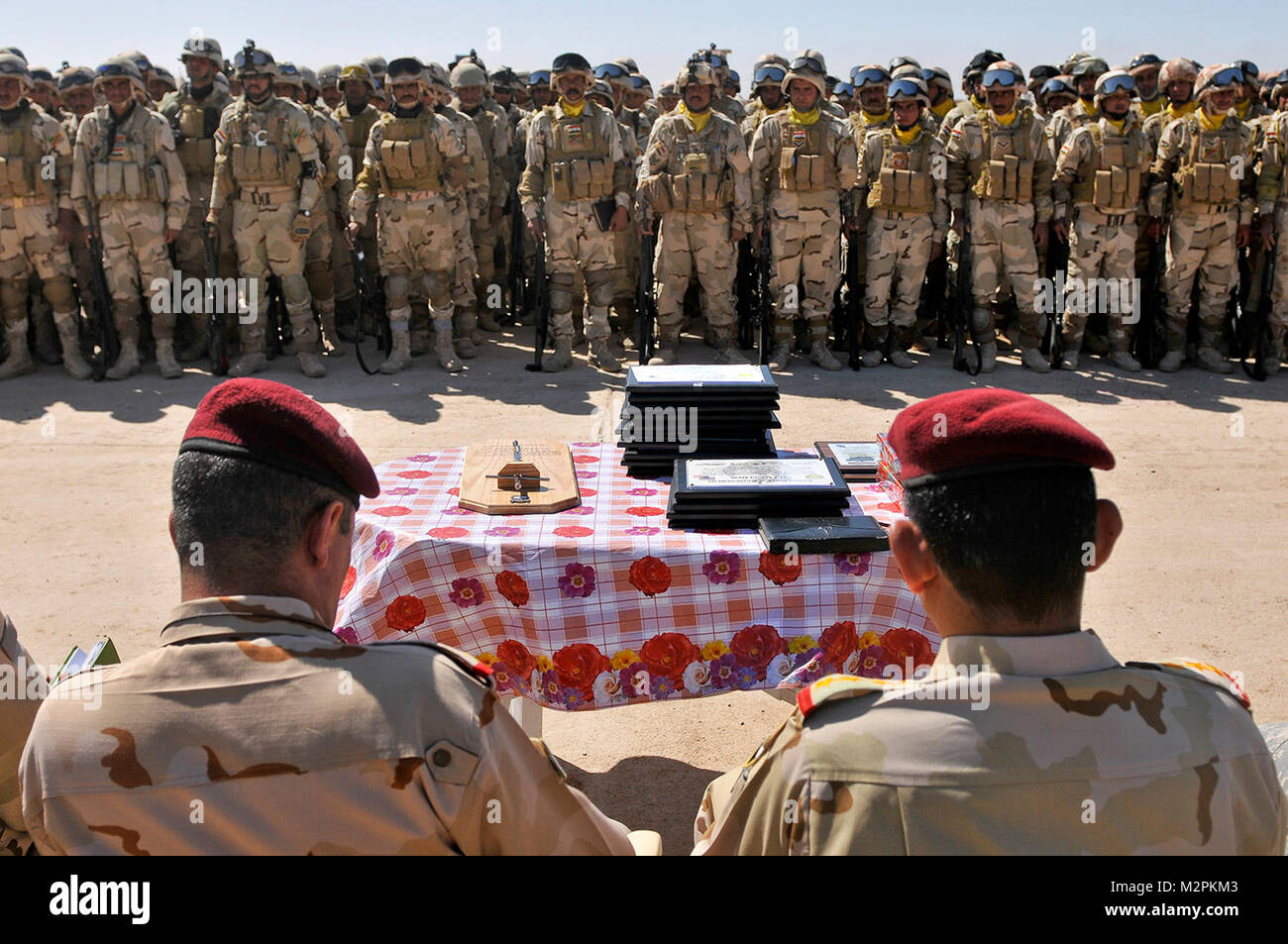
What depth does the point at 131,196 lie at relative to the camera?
851 centimetres

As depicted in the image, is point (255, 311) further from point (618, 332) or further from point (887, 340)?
point (887, 340)

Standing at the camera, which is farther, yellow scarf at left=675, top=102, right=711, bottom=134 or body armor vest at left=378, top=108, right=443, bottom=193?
yellow scarf at left=675, top=102, right=711, bottom=134

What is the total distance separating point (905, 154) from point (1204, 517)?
396 cm

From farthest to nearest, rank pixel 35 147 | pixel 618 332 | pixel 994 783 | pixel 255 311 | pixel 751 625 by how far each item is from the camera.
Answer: pixel 618 332 → pixel 255 311 → pixel 35 147 → pixel 751 625 → pixel 994 783

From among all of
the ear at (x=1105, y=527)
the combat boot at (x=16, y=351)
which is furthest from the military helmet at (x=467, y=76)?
the ear at (x=1105, y=527)

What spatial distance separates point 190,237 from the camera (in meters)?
9.40

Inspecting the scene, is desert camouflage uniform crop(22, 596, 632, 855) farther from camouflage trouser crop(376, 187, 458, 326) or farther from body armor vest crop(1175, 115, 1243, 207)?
body armor vest crop(1175, 115, 1243, 207)

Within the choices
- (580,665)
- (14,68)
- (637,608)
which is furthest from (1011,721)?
(14,68)

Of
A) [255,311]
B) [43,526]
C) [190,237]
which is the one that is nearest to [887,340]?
[255,311]

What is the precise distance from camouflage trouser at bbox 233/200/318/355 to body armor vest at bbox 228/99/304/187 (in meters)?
0.27

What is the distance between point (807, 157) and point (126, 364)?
546 cm

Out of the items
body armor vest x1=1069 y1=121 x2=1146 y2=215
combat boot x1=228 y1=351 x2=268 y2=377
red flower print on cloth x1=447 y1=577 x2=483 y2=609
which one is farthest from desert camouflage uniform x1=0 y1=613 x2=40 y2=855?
body armor vest x1=1069 y1=121 x2=1146 y2=215

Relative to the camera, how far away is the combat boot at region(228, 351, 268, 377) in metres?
9.06

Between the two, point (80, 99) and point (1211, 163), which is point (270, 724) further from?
point (80, 99)
